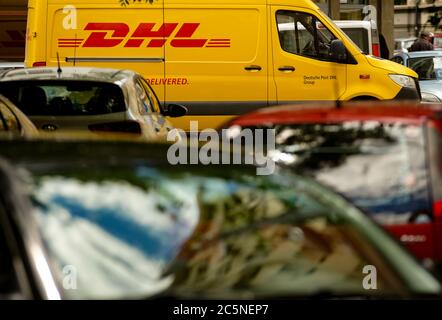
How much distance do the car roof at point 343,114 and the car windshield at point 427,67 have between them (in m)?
14.0

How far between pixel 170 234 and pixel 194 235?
0.09m

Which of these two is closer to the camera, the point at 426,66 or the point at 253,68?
the point at 253,68

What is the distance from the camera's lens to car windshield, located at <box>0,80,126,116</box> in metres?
9.84

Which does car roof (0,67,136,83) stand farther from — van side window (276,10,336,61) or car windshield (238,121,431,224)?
van side window (276,10,336,61)

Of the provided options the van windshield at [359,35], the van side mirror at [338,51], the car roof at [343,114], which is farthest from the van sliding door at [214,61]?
the van windshield at [359,35]

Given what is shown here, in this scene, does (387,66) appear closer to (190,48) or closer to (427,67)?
(190,48)

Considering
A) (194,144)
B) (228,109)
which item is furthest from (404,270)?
(228,109)

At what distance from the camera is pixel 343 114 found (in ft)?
20.2

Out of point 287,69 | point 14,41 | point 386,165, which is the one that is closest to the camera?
point 386,165

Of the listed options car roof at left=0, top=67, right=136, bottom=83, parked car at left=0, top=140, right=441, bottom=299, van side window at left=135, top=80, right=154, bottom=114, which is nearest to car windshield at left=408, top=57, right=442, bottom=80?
van side window at left=135, top=80, right=154, bottom=114

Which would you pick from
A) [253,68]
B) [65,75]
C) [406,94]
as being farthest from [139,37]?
[65,75]

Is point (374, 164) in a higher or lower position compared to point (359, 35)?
lower
